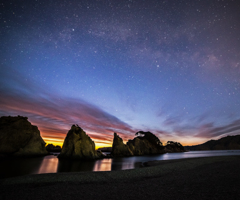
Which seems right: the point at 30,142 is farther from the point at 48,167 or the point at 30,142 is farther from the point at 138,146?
the point at 138,146

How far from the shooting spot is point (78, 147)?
49188mm

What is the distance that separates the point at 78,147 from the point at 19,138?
2837 centimetres

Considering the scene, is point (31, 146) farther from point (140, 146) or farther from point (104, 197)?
point (140, 146)

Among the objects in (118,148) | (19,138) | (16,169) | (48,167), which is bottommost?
(48,167)

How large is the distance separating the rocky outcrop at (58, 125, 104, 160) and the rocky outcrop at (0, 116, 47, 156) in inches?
621

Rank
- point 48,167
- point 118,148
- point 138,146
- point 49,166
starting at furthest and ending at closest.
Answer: point 138,146, point 118,148, point 49,166, point 48,167

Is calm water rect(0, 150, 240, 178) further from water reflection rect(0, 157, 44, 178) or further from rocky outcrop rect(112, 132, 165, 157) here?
rocky outcrop rect(112, 132, 165, 157)

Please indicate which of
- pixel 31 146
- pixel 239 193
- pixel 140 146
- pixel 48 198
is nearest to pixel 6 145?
pixel 31 146

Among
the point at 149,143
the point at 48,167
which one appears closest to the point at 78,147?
the point at 48,167

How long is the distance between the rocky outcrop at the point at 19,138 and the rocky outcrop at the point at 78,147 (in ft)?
51.7

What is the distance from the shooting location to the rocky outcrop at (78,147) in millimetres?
48375

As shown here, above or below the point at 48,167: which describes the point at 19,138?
above

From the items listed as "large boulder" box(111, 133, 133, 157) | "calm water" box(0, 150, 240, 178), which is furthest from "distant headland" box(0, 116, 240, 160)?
"large boulder" box(111, 133, 133, 157)

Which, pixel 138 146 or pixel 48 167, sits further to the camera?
pixel 138 146
